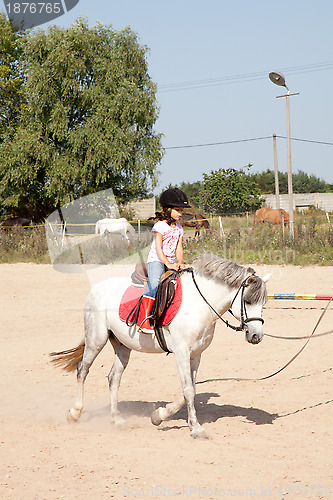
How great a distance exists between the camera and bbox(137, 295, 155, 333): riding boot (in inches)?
220

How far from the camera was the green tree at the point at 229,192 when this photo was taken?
172ft

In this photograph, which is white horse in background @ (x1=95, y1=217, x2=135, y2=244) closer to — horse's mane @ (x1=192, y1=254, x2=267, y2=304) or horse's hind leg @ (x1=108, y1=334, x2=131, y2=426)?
horse's hind leg @ (x1=108, y1=334, x2=131, y2=426)

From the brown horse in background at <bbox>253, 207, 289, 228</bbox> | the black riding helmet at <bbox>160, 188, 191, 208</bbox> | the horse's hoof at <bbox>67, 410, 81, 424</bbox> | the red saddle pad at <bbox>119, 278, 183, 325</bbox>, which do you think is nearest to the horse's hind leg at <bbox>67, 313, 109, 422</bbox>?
the horse's hoof at <bbox>67, 410, 81, 424</bbox>

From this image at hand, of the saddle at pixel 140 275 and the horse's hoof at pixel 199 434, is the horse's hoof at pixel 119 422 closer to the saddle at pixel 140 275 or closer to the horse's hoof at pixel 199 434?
the horse's hoof at pixel 199 434

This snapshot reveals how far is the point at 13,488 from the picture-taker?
433 cm

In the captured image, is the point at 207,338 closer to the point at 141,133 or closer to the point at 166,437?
the point at 166,437

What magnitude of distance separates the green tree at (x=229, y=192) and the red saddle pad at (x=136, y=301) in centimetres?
4689

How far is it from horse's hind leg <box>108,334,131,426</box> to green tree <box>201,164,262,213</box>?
46650 mm

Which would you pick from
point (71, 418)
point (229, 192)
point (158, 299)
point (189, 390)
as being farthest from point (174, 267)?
point (229, 192)

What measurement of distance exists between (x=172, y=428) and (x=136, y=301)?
4.55 feet

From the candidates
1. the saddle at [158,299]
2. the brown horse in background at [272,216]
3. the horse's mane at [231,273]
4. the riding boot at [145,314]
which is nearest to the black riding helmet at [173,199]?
the horse's mane at [231,273]

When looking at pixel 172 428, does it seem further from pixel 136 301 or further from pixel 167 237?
pixel 167 237

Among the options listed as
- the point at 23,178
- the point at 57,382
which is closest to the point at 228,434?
the point at 57,382

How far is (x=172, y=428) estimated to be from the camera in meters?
5.82
